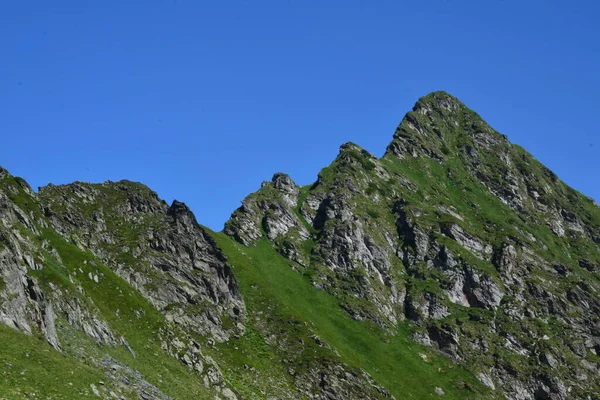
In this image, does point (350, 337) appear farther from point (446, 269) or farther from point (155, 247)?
point (155, 247)

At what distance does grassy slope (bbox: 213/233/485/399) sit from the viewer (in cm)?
10931

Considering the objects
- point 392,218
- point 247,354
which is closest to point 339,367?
point 247,354

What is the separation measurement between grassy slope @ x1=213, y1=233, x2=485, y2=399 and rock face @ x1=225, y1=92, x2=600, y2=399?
3.87 m

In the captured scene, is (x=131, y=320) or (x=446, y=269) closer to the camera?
(x=131, y=320)

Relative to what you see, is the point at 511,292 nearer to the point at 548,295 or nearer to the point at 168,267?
the point at 548,295

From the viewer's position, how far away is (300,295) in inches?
5044

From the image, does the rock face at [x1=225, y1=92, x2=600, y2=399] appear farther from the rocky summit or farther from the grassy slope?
the grassy slope

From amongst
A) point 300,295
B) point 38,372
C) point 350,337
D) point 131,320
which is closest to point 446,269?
point 350,337

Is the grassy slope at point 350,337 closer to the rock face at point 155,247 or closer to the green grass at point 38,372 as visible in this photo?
the rock face at point 155,247

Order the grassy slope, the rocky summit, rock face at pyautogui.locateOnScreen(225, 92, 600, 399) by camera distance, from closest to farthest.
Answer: the rocky summit < the grassy slope < rock face at pyautogui.locateOnScreen(225, 92, 600, 399)

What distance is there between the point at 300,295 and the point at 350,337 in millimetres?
15964

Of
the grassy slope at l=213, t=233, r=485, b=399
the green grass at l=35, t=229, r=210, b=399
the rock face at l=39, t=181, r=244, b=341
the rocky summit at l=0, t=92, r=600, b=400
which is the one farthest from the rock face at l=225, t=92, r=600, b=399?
the green grass at l=35, t=229, r=210, b=399

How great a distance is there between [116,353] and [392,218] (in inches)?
4418

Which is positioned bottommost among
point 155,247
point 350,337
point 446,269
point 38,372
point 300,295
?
point 38,372
